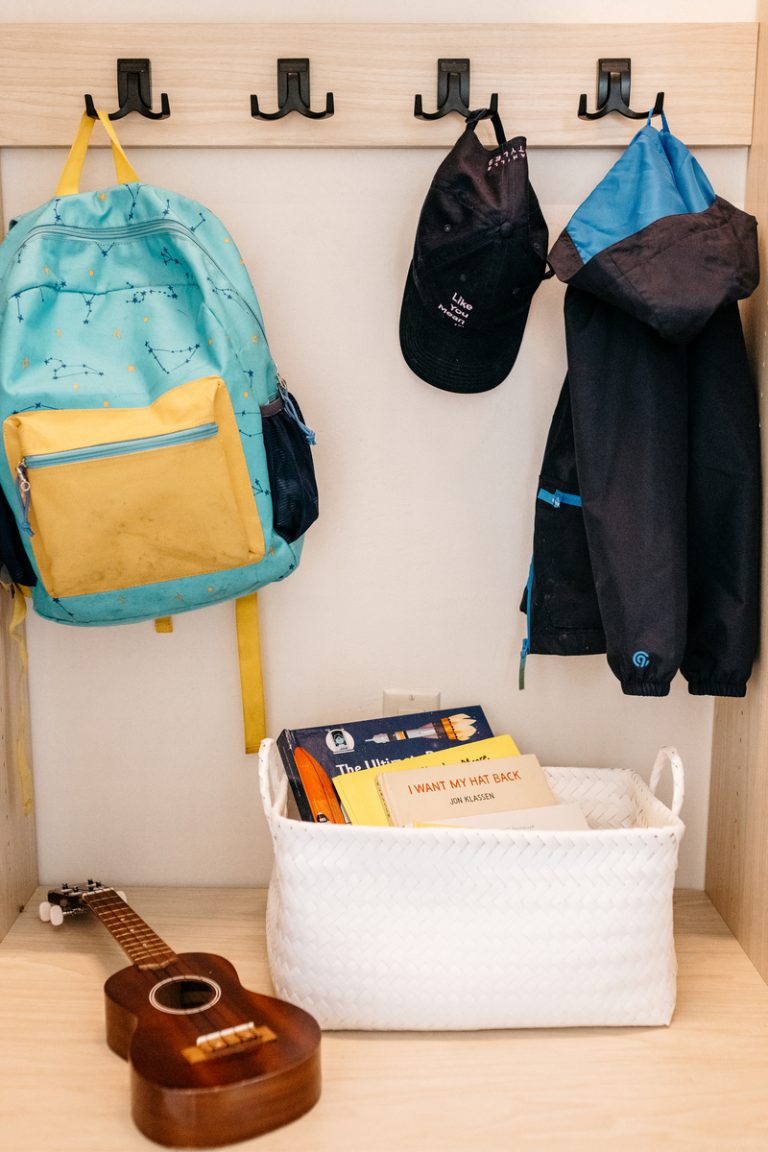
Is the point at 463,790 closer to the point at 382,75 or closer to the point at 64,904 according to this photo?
the point at 64,904

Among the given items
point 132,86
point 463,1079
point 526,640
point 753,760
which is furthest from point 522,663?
point 132,86

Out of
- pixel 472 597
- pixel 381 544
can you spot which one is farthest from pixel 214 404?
pixel 472 597

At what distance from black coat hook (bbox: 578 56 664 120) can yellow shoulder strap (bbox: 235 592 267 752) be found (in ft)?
2.32

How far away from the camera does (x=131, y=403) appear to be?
1.09 metres

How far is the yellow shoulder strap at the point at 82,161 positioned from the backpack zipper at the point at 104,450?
31 centimetres

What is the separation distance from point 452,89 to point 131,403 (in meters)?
0.53

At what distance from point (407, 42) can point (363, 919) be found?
991 millimetres

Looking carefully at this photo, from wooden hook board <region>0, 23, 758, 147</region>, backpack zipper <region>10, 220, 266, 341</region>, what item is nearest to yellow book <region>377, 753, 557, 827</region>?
backpack zipper <region>10, 220, 266, 341</region>

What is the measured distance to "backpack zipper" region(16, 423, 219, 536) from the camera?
1066 mm

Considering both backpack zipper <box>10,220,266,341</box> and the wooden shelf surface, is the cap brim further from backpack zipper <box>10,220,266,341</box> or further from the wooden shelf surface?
the wooden shelf surface

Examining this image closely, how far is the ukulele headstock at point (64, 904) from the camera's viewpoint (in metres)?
1.27

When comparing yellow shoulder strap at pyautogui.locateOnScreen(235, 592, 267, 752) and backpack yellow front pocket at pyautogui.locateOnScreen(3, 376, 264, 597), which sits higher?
backpack yellow front pocket at pyautogui.locateOnScreen(3, 376, 264, 597)

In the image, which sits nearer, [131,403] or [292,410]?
[131,403]

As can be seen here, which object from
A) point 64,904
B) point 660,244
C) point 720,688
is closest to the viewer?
point 660,244
